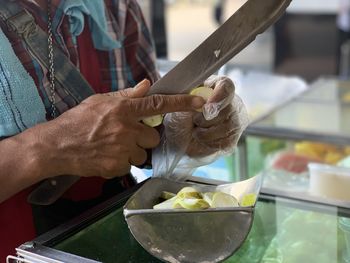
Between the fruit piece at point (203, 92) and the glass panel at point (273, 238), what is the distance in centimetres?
22

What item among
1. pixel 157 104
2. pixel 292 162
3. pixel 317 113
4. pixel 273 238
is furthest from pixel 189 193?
pixel 317 113

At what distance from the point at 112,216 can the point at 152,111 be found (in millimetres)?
205

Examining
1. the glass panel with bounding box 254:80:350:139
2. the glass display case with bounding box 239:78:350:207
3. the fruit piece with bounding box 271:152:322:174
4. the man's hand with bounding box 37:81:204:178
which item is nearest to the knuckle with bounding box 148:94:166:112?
the man's hand with bounding box 37:81:204:178

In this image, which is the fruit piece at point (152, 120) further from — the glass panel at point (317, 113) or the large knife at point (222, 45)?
the glass panel at point (317, 113)

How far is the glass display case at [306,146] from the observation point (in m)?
1.20

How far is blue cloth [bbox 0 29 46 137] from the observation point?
2.56 feet

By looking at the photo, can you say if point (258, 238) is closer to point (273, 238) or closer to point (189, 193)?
point (273, 238)

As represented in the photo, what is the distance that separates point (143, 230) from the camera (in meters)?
0.68

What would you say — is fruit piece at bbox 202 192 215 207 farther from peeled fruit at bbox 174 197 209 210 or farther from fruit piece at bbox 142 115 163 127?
fruit piece at bbox 142 115 163 127

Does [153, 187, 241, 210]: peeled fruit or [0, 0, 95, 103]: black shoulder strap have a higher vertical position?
[0, 0, 95, 103]: black shoulder strap

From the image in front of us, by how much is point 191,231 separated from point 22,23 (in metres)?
0.40

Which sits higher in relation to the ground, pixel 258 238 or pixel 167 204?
pixel 167 204

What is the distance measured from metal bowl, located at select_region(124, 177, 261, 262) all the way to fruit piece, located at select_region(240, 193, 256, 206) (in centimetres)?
6

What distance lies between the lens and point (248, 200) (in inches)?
29.3
